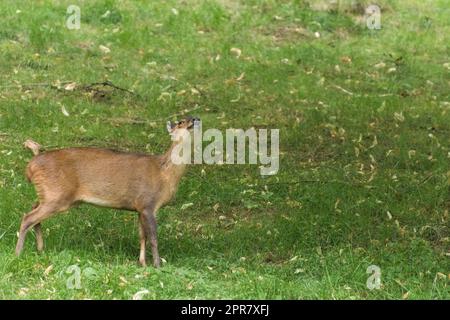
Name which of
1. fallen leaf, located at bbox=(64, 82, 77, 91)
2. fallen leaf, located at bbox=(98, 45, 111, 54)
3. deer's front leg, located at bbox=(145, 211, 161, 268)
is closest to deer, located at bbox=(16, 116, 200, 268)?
deer's front leg, located at bbox=(145, 211, 161, 268)

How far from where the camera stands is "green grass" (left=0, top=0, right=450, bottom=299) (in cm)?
714

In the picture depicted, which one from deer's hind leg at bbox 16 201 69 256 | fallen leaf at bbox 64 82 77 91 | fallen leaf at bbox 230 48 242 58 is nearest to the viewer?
deer's hind leg at bbox 16 201 69 256

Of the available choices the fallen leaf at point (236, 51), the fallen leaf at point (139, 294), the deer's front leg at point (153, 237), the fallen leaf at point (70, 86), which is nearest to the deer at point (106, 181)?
the deer's front leg at point (153, 237)

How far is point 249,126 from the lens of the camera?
1080cm

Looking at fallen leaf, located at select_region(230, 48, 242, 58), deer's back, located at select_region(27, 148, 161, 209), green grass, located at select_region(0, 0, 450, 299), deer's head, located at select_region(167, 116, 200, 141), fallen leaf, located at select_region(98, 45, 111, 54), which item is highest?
deer's head, located at select_region(167, 116, 200, 141)

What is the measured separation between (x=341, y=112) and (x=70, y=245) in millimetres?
4605

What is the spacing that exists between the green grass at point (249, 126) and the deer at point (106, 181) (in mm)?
319

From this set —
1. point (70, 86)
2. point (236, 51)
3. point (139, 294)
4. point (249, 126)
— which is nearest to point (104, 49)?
point (70, 86)

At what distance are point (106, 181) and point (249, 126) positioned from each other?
3780mm

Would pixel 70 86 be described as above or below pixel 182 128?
below

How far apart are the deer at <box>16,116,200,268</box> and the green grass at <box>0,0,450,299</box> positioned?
32 centimetres

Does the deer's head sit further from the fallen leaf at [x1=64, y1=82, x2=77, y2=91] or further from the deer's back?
the fallen leaf at [x1=64, y1=82, x2=77, y2=91]

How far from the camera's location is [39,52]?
1273cm

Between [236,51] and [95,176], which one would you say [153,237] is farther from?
[236,51]
